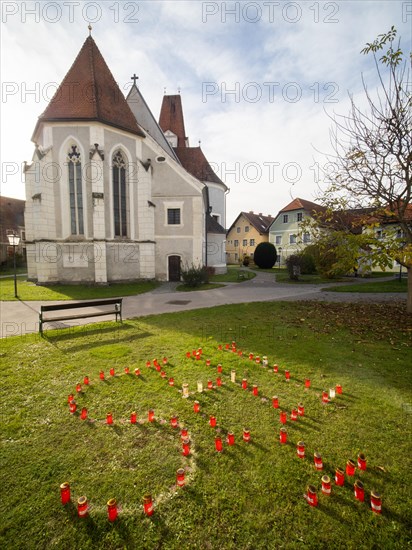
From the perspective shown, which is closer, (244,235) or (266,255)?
(266,255)

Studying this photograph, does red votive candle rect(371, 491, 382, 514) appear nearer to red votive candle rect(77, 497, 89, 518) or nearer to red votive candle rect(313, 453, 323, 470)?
red votive candle rect(313, 453, 323, 470)

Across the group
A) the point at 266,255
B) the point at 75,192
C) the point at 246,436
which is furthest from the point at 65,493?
the point at 266,255

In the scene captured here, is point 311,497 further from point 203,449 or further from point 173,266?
point 173,266

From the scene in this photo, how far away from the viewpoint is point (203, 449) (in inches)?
125

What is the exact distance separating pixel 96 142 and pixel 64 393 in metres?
19.1

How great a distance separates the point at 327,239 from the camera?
916 cm

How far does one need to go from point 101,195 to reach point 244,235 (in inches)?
1489

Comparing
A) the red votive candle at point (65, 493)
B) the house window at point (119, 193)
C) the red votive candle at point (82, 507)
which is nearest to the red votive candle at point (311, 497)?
the red votive candle at point (82, 507)

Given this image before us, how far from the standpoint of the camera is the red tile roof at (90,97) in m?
18.9

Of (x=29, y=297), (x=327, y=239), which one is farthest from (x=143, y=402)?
(x=29, y=297)

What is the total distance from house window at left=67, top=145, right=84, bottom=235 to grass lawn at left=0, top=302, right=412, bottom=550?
14.8m

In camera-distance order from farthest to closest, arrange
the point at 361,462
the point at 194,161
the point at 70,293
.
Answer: the point at 194,161 → the point at 70,293 → the point at 361,462

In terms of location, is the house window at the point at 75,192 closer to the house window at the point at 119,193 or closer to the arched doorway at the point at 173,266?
the house window at the point at 119,193

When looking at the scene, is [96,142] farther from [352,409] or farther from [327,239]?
[352,409]
